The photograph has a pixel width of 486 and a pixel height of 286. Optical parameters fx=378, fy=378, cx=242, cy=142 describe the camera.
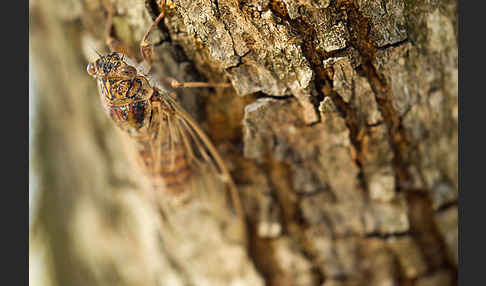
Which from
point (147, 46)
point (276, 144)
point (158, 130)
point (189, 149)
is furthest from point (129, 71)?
point (276, 144)

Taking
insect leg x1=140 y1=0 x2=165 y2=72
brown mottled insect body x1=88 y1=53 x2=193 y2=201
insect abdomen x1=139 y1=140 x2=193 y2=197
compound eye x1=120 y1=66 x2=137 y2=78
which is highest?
insect leg x1=140 y1=0 x2=165 y2=72

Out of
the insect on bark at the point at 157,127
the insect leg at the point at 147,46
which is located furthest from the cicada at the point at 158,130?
the insect leg at the point at 147,46

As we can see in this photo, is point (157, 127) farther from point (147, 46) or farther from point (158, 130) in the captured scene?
point (147, 46)

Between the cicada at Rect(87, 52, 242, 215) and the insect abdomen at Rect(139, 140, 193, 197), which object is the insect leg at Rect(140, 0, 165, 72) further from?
the insect abdomen at Rect(139, 140, 193, 197)

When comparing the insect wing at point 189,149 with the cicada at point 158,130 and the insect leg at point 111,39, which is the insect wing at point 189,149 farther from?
the insect leg at point 111,39

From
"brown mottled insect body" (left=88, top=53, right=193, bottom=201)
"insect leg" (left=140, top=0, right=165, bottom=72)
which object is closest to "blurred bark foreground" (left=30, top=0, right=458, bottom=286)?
"insect leg" (left=140, top=0, right=165, bottom=72)
